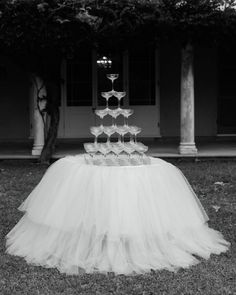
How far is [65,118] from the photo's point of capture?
13.4 meters

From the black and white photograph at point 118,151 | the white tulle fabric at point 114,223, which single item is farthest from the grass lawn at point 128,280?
the white tulle fabric at point 114,223

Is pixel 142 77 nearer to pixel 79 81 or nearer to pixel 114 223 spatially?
pixel 79 81

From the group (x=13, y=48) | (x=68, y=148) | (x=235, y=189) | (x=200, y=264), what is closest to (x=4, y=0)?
(x=13, y=48)

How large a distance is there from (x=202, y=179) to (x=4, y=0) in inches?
178

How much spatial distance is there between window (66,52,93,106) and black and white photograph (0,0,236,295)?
0.03 metres

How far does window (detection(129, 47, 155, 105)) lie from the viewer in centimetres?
1344

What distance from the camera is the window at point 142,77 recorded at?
13438 millimetres

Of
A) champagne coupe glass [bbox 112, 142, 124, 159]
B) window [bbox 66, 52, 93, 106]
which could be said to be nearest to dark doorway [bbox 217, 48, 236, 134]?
window [bbox 66, 52, 93, 106]

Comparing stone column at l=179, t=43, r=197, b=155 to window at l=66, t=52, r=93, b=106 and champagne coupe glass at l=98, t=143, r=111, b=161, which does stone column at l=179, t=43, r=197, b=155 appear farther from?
champagne coupe glass at l=98, t=143, r=111, b=161

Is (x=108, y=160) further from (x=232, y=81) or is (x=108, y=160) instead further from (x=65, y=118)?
(x=232, y=81)

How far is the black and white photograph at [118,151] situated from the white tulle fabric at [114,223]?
0.01 metres

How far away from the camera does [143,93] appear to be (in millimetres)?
13516

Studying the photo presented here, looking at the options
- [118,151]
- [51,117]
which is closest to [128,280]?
[118,151]

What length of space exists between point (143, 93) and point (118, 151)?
8.16 m
